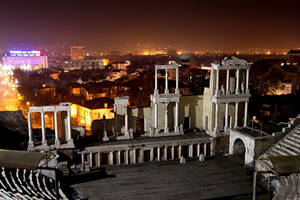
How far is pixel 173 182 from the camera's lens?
21438 mm

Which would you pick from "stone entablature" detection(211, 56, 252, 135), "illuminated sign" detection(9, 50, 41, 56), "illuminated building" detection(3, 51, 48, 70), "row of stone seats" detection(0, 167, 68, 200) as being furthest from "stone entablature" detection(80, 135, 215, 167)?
"illuminated sign" detection(9, 50, 41, 56)

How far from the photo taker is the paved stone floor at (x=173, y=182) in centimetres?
1958

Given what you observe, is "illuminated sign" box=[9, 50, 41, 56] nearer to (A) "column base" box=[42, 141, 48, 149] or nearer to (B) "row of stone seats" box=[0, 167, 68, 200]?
(A) "column base" box=[42, 141, 48, 149]

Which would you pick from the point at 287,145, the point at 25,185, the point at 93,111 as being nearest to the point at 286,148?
the point at 287,145

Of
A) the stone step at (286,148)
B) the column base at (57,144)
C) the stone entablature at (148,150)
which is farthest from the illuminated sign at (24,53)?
the stone step at (286,148)

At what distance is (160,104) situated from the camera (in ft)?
94.0

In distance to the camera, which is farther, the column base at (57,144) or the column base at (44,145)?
the column base at (57,144)

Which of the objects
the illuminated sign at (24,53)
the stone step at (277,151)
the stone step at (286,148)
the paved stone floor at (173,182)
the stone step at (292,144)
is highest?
the illuminated sign at (24,53)

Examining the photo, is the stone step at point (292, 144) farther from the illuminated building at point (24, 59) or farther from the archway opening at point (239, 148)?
the illuminated building at point (24, 59)

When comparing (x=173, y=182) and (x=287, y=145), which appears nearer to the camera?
(x=173, y=182)

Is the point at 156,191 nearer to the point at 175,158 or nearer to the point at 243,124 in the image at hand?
the point at 175,158

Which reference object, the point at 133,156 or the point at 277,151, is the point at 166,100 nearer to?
the point at 133,156

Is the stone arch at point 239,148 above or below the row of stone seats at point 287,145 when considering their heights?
below

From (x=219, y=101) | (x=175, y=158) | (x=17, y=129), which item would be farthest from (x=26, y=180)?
(x=219, y=101)
